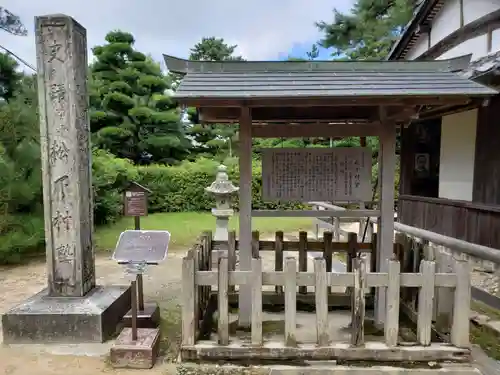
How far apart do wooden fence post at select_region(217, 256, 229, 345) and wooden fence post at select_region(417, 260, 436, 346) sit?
5.59 feet

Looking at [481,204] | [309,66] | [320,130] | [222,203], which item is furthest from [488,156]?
[222,203]

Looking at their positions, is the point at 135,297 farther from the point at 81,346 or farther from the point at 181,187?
the point at 181,187

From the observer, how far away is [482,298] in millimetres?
5137

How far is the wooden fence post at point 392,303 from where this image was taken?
10.5ft

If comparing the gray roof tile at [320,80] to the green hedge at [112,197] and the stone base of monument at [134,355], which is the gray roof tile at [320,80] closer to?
the stone base of monument at [134,355]

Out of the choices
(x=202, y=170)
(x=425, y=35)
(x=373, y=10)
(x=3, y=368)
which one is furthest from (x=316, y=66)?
(x=373, y=10)

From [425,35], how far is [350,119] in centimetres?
Result: 648

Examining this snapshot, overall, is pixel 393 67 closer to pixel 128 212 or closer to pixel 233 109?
pixel 233 109

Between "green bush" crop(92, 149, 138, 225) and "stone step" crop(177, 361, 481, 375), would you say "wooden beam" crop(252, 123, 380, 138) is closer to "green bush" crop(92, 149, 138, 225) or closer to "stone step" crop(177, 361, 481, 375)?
"stone step" crop(177, 361, 481, 375)

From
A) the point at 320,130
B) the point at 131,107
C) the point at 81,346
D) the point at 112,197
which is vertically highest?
the point at 131,107

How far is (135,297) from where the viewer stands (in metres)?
3.54

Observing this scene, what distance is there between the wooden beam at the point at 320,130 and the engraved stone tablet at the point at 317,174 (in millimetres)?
163

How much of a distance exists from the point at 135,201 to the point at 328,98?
231 cm

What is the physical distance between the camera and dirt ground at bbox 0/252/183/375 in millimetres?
3385
